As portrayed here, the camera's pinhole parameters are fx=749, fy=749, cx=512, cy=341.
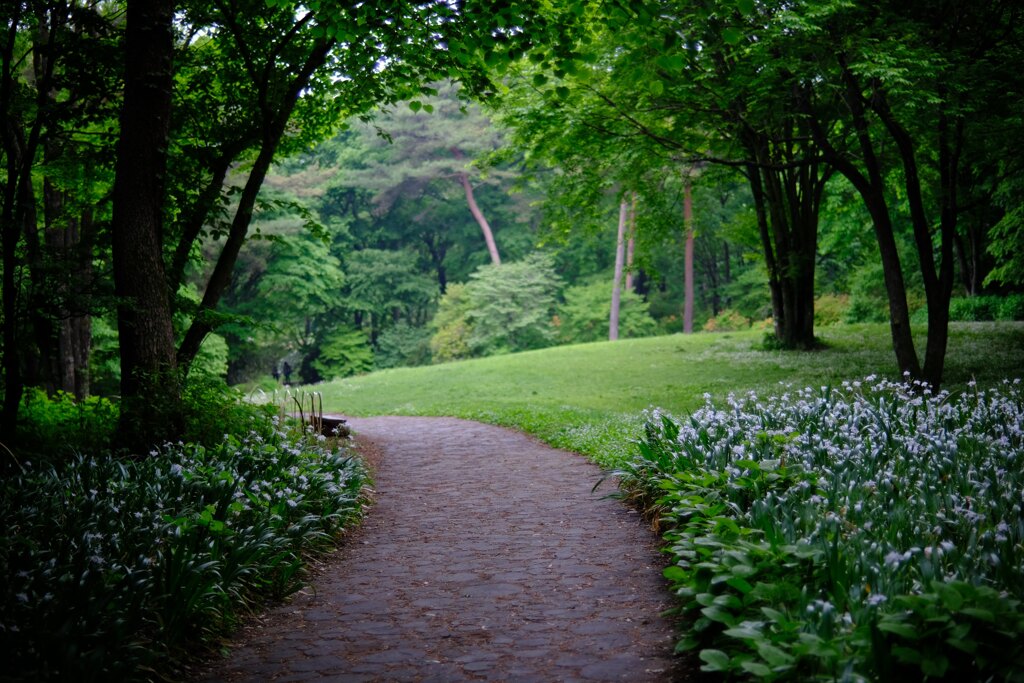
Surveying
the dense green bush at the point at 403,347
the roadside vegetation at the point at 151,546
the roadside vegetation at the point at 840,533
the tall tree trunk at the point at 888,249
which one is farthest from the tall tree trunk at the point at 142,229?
the dense green bush at the point at 403,347

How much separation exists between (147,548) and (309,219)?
672cm

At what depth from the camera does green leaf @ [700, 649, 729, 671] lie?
3.07m

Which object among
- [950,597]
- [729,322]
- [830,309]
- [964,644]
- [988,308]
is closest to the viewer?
[964,644]

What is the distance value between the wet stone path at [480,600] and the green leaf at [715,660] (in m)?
0.43

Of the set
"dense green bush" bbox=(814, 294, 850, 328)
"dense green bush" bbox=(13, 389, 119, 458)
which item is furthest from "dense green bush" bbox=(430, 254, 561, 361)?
"dense green bush" bbox=(13, 389, 119, 458)

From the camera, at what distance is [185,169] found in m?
9.43

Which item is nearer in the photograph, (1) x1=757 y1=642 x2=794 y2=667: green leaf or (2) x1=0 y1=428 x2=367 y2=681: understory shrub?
(1) x1=757 y1=642 x2=794 y2=667: green leaf

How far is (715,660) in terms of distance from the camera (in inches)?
123

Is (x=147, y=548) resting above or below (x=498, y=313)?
below

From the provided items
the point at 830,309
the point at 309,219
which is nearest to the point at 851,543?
the point at 309,219

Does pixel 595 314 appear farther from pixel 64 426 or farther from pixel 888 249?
pixel 64 426

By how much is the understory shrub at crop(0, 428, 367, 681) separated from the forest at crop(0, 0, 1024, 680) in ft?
0.07

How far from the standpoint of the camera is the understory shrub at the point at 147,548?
328 cm

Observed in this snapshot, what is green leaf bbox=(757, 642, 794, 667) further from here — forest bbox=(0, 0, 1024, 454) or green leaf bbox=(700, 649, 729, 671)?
forest bbox=(0, 0, 1024, 454)
